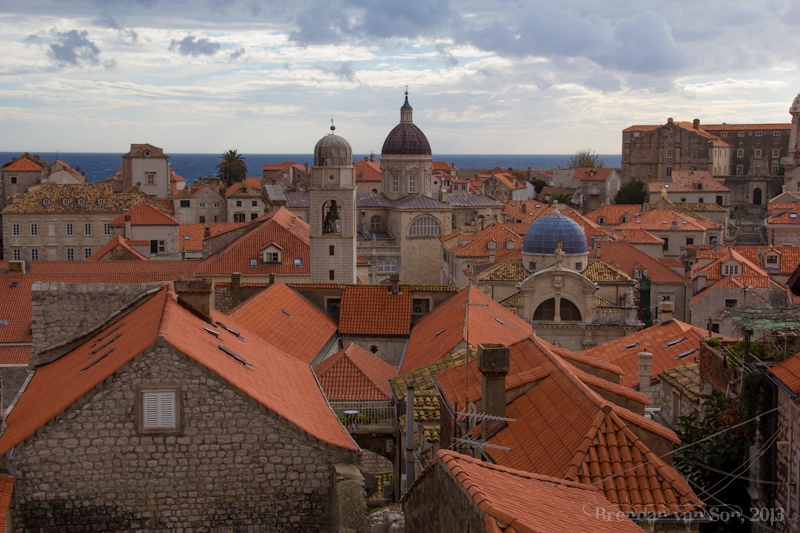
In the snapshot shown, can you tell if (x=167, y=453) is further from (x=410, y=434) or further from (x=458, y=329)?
(x=458, y=329)

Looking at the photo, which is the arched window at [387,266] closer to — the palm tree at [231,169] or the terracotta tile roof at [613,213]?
the terracotta tile roof at [613,213]

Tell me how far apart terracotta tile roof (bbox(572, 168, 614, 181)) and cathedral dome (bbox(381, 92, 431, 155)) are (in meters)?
51.8

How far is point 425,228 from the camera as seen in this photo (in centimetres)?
7156

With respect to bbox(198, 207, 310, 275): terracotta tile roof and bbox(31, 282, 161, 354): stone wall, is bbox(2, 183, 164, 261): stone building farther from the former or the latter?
bbox(31, 282, 161, 354): stone wall

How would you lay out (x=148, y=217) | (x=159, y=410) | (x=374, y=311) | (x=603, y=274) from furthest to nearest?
1. (x=148, y=217)
2. (x=603, y=274)
3. (x=374, y=311)
4. (x=159, y=410)

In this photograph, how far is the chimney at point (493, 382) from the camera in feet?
51.2

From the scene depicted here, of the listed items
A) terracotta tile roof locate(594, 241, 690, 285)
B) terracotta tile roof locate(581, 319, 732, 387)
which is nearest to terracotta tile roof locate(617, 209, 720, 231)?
terracotta tile roof locate(594, 241, 690, 285)

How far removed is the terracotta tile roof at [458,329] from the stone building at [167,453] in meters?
9.19

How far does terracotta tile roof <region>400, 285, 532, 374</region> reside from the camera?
27328 millimetres

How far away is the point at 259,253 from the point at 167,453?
36.3m

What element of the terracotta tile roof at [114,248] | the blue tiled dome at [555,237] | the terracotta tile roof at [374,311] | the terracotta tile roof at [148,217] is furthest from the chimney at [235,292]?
the terracotta tile roof at [148,217]

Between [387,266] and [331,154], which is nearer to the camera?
[331,154]

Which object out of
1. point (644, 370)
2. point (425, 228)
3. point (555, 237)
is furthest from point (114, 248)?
point (644, 370)

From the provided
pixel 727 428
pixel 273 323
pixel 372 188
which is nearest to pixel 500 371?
pixel 727 428
